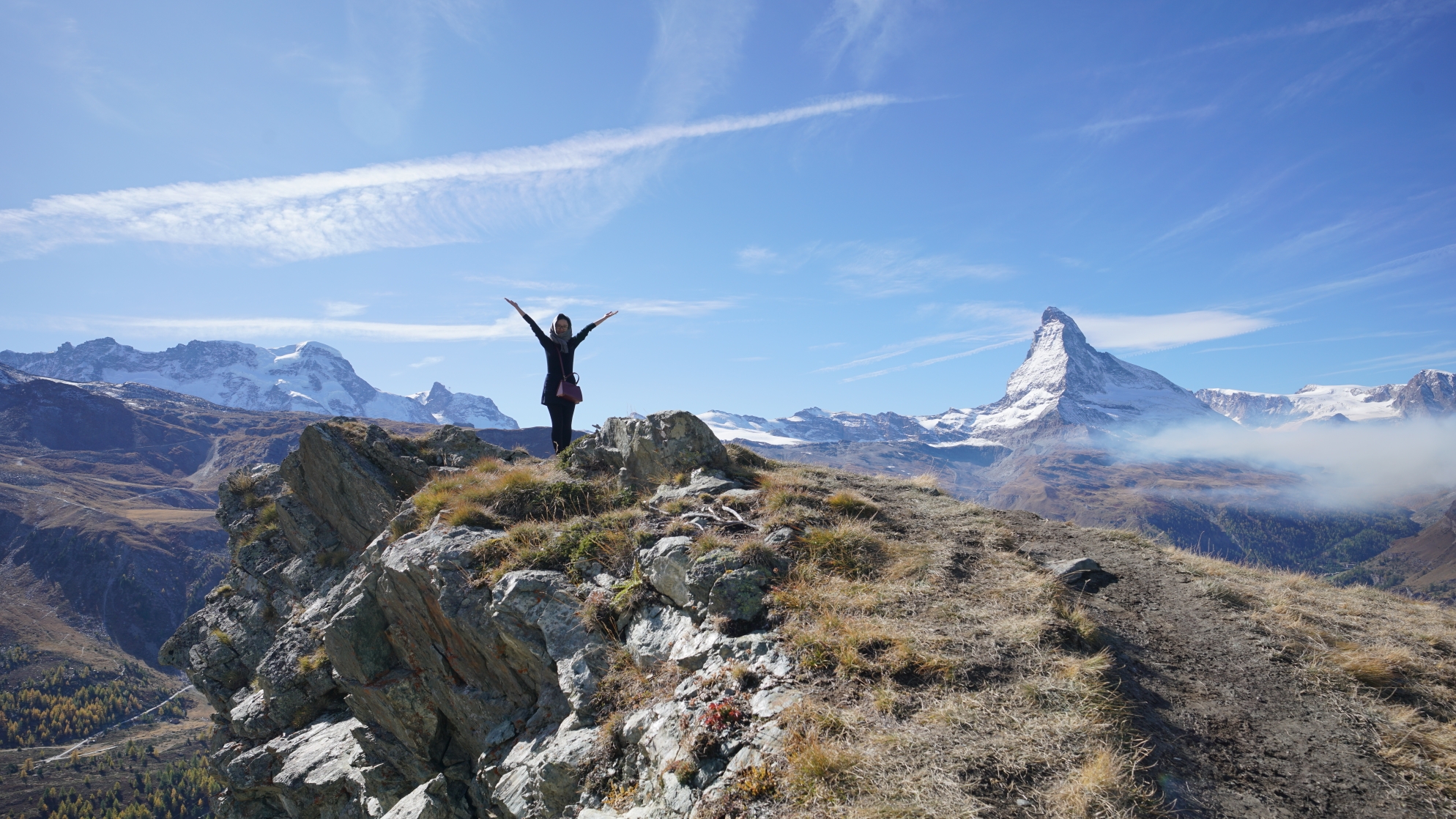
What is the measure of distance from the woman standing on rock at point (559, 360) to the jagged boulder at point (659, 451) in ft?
5.47

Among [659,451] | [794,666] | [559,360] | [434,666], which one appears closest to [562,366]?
[559,360]

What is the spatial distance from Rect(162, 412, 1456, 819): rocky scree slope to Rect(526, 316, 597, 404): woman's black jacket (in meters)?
2.26

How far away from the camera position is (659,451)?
19.5 meters

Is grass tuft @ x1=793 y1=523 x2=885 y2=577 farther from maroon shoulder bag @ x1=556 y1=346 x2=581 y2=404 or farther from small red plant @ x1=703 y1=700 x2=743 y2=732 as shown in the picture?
maroon shoulder bag @ x1=556 y1=346 x2=581 y2=404

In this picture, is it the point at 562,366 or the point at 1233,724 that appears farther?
the point at 562,366

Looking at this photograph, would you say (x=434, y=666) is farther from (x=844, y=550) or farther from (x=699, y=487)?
(x=844, y=550)

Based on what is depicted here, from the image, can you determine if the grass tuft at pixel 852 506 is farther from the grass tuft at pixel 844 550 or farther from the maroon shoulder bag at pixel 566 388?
the maroon shoulder bag at pixel 566 388

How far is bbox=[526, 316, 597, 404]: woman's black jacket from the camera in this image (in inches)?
822

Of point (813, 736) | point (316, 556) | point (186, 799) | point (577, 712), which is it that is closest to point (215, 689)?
point (316, 556)

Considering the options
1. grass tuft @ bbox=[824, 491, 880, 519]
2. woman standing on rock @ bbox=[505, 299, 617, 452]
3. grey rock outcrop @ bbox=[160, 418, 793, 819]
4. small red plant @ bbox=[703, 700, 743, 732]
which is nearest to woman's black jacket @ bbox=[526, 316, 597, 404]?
woman standing on rock @ bbox=[505, 299, 617, 452]

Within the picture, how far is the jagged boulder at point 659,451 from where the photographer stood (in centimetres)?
1923

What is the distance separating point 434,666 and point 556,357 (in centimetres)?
960

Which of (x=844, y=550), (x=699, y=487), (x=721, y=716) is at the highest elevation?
(x=699, y=487)

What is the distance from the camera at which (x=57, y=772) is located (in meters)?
190
